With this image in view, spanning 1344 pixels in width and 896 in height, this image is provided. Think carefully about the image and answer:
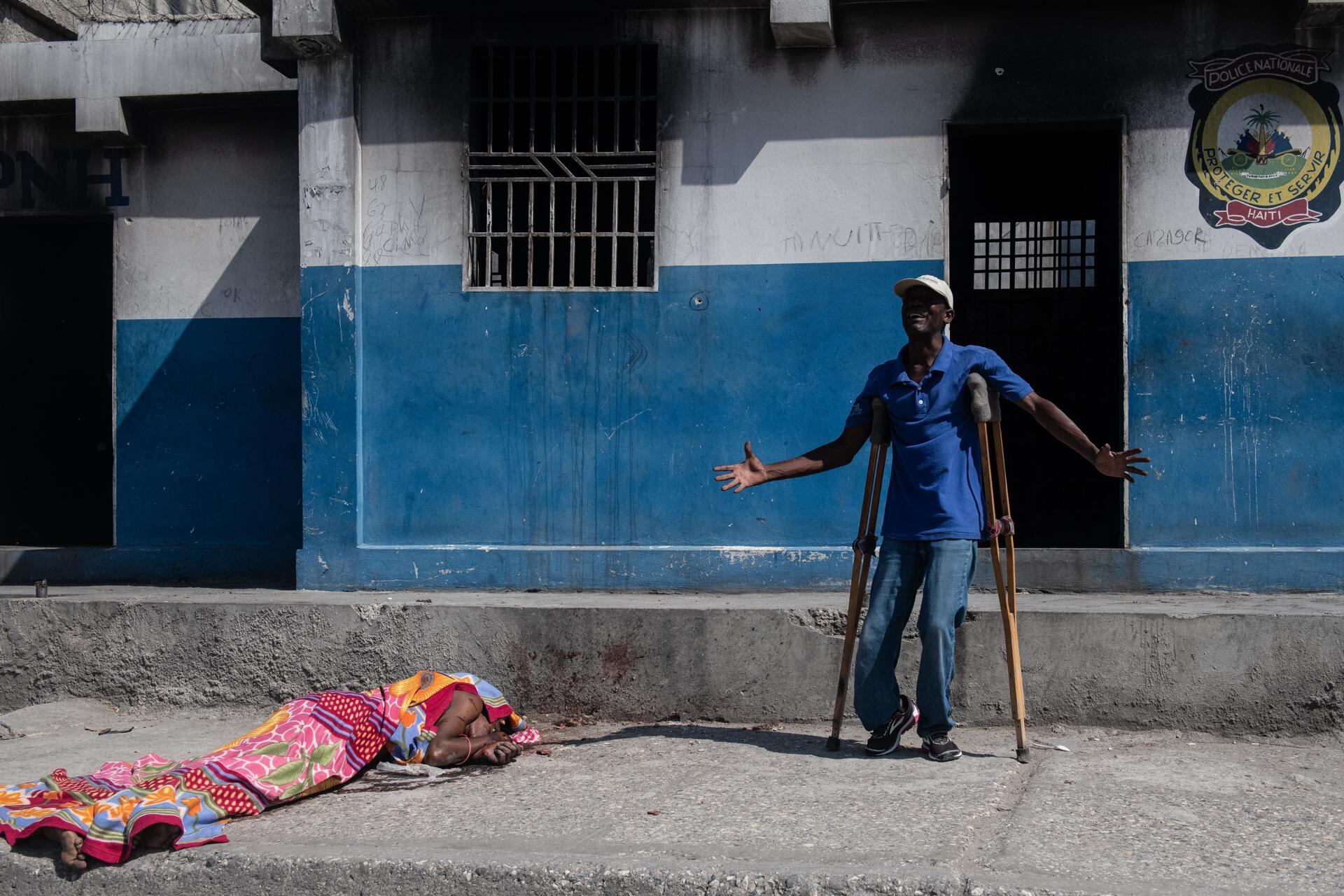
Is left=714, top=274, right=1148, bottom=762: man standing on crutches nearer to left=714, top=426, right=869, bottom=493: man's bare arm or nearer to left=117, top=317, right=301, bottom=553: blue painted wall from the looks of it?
left=714, top=426, right=869, bottom=493: man's bare arm

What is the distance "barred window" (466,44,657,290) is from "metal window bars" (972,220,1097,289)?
198 cm

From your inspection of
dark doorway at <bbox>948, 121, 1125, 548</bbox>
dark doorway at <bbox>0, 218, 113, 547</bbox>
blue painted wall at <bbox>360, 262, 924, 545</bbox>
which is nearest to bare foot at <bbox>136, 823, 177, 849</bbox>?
blue painted wall at <bbox>360, 262, 924, 545</bbox>

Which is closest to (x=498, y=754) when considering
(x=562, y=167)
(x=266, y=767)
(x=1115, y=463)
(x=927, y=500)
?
(x=266, y=767)

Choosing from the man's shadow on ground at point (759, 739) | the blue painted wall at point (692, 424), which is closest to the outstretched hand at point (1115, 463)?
the man's shadow on ground at point (759, 739)

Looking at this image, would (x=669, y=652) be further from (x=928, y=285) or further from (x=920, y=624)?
(x=928, y=285)

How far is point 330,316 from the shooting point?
22.9 feet

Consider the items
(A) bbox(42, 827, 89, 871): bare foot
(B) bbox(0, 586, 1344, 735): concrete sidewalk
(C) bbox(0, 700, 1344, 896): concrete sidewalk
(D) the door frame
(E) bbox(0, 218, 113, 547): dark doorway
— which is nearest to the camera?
(C) bbox(0, 700, 1344, 896): concrete sidewalk

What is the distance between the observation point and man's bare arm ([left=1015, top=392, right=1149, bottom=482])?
4.68 meters

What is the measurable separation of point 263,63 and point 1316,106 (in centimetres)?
561

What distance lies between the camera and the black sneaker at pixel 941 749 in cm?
498

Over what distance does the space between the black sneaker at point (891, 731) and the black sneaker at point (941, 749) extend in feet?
0.40

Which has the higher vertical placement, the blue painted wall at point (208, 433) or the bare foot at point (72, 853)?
the blue painted wall at point (208, 433)

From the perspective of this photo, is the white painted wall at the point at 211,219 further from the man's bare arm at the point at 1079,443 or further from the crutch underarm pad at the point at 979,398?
the man's bare arm at the point at 1079,443

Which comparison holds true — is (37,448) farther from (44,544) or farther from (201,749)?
(201,749)
